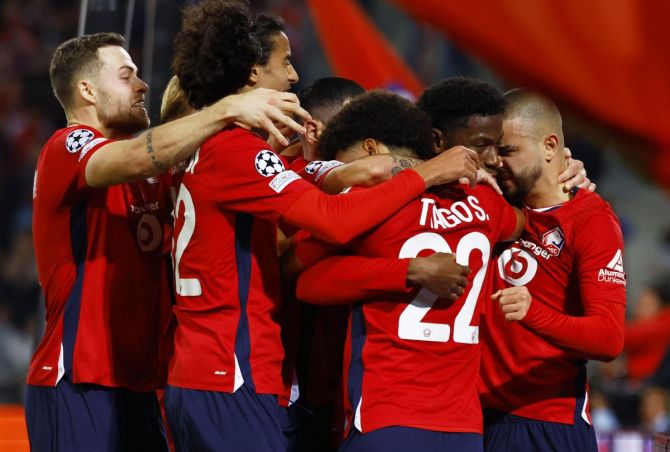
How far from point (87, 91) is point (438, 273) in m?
1.78

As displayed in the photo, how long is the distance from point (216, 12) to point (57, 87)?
108 cm

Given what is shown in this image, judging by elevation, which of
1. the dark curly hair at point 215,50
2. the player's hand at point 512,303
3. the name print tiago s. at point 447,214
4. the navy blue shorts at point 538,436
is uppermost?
the dark curly hair at point 215,50

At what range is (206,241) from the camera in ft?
11.6

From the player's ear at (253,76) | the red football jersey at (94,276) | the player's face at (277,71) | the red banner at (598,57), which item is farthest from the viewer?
the player's face at (277,71)

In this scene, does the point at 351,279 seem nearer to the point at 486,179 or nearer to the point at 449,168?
the point at 449,168

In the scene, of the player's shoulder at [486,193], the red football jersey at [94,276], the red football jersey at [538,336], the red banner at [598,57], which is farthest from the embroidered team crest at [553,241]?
the red banner at [598,57]

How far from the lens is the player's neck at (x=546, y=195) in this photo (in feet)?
13.4

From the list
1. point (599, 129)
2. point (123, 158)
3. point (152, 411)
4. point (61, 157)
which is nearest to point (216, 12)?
point (123, 158)

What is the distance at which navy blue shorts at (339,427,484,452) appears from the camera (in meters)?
3.30

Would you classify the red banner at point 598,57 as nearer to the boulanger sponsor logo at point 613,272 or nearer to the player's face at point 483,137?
the player's face at point 483,137

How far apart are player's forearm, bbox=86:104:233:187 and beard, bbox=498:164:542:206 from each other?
1.16 m

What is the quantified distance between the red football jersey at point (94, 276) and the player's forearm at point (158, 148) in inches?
9.5

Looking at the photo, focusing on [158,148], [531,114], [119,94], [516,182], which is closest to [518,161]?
[516,182]

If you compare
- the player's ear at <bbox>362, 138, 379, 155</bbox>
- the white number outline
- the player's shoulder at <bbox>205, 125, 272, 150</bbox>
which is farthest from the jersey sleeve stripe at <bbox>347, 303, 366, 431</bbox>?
the player's shoulder at <bbox>205, 125, 272, 150</bbox>
